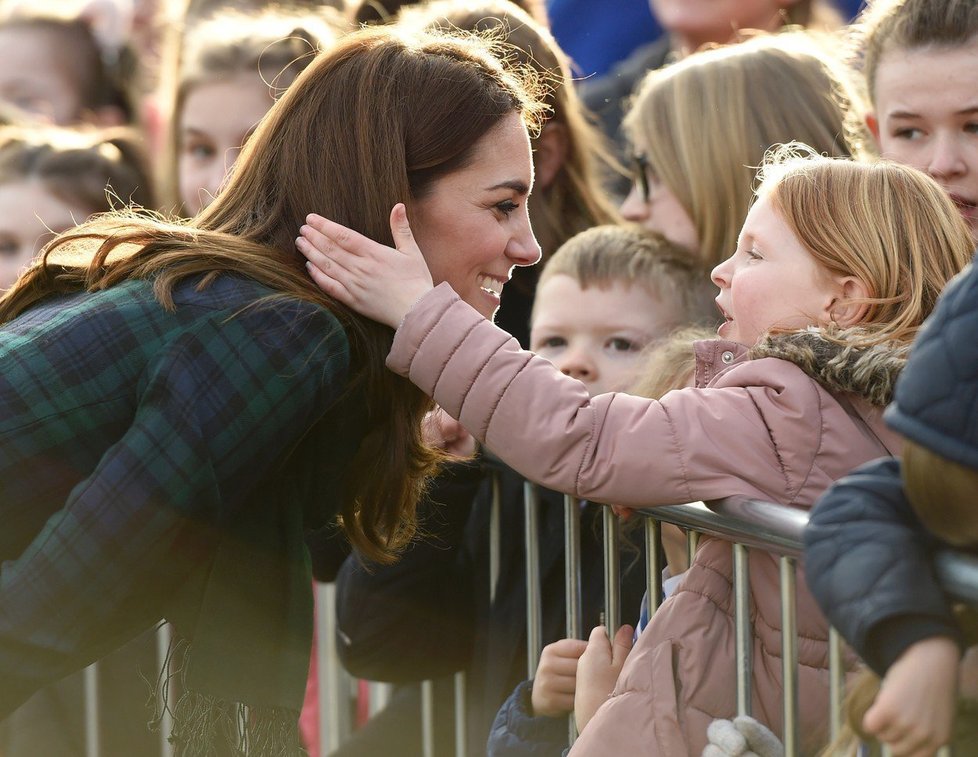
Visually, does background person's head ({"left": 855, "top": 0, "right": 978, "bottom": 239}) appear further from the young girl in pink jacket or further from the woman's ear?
the woman's ear

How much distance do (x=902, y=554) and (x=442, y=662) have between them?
6.93ft

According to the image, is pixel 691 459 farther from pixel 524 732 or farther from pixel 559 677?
pixel 524 732

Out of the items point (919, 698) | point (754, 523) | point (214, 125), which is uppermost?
point (919, 698)

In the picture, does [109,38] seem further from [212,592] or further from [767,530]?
[767,530]

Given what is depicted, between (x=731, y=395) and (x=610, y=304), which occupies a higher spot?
(x=731, y=395)

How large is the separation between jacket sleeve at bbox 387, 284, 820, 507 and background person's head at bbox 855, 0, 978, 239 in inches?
44.0

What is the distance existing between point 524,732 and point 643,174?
1.53 meters

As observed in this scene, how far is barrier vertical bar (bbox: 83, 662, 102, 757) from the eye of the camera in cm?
386

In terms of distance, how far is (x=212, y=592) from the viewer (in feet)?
8.10

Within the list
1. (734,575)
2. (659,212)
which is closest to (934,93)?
(659,212)

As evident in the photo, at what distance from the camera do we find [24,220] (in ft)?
14.5

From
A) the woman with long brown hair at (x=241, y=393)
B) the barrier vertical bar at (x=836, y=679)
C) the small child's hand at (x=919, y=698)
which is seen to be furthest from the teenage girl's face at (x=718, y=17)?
the small child's hand at (x=919, y=698)


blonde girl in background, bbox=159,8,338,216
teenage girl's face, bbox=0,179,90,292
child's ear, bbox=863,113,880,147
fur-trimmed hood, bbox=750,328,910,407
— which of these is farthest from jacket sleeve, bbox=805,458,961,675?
teenage girl's face, bbox=0,179,90,292

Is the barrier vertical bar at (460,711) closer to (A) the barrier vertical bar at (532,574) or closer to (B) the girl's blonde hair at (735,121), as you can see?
(A) the barrier vertical bar at (532,574)
